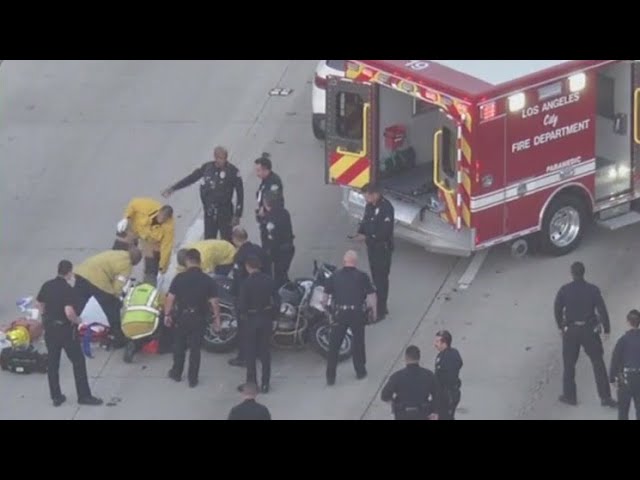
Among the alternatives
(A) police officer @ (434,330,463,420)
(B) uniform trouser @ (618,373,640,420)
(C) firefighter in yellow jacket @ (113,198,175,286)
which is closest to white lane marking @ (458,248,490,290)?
(C) firefighter in yellow jacket @ (113,198,175,286)

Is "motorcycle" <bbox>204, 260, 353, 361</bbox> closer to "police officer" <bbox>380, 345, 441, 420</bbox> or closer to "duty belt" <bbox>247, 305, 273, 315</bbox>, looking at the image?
"duty belt" <bbox>247, 305, 273, 315</bbox>

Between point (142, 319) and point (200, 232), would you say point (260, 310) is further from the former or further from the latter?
point (200, 232)

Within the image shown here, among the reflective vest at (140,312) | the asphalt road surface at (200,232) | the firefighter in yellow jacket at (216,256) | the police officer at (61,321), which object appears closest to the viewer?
the police officer at (61,321)

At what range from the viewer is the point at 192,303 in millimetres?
18172

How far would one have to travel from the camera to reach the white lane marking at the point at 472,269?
66.8 ft

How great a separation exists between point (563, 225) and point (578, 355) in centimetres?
275

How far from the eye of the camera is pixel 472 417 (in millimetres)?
18062

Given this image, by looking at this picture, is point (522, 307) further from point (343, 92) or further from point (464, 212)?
point (343, 92)

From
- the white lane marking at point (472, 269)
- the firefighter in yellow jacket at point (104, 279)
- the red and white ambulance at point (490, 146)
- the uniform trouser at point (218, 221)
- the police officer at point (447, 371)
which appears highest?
the red and white ambulance at point (490, 146)

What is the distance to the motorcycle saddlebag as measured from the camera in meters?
18.9

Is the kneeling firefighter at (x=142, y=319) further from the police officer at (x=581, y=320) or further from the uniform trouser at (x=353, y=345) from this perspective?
the police officer at (x=581, y=320)

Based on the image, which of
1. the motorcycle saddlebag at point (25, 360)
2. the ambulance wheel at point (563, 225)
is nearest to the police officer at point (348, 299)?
the motorcycle saddlebag at point (25, 360)

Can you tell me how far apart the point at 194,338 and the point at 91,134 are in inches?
234

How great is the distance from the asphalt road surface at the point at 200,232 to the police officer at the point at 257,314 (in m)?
0.40
